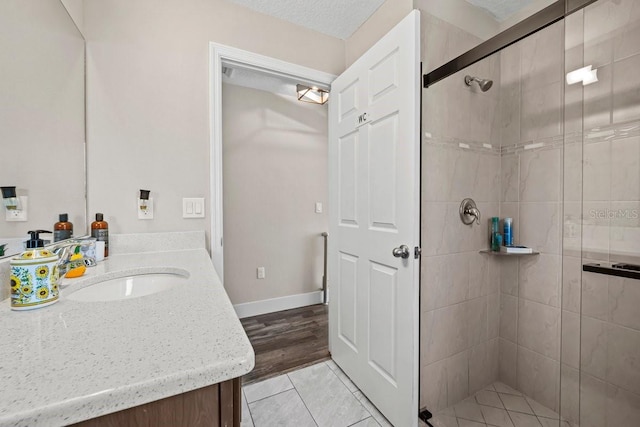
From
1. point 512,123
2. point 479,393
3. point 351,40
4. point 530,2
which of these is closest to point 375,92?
point 351,40

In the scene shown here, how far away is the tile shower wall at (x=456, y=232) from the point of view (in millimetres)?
1455

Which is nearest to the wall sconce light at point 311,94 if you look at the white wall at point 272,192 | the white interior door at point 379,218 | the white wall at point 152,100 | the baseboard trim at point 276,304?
the white wall at point 272,192

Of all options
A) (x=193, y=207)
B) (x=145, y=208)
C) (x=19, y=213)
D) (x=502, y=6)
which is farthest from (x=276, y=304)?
(x=502, y=6)

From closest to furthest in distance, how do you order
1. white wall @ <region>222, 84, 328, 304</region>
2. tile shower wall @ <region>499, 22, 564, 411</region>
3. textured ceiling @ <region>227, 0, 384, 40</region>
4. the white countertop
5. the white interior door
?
the white countertop, the white interior door, tile shower wall @ <region>499, 22, 564, 411</region>, textured ceiling @ <region>227, 0, 384, 40</region>, white wall @ <region>222, 84, 328, 304</region>

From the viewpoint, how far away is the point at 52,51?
1.09m

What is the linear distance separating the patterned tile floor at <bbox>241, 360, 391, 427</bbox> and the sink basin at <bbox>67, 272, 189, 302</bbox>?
91 cm

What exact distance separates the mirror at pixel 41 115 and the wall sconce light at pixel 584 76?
2218 mm

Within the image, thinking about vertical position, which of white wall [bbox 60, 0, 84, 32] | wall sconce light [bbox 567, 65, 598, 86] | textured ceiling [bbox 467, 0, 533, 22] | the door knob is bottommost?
the door knob

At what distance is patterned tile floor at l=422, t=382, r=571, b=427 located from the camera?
1.48 meters

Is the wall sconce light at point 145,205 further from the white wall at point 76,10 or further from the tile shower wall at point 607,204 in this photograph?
the tile shower wall at point 607,204

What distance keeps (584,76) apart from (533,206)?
71cm

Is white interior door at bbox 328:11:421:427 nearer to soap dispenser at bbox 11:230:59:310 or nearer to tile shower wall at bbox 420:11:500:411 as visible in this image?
tile shower wall at bbox 420:11:500:411

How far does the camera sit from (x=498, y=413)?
1.55 metres

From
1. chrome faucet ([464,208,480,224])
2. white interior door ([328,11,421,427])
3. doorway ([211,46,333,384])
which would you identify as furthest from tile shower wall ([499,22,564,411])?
doorway ([211,46,333,384])
